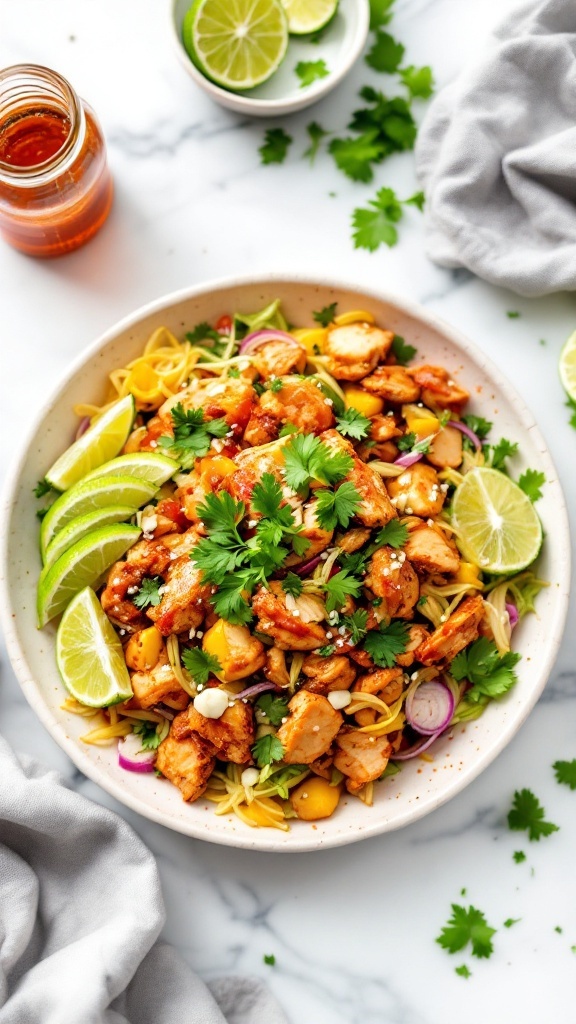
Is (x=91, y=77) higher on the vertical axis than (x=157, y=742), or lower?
higher

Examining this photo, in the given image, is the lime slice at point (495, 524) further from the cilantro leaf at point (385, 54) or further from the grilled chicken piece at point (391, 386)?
the cilantro leaf at point (385, 54)

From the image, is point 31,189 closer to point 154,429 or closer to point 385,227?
point 154,429

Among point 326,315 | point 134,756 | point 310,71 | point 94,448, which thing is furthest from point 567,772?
point 310,71

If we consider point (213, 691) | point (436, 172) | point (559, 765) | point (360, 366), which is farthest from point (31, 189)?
point (559, 765)

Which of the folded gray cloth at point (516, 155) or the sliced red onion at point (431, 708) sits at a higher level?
the folded gray cloth at point (516, 155)

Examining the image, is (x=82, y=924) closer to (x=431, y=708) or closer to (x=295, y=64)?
(x=431, y=708)

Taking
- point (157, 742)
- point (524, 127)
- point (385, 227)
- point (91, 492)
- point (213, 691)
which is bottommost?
point (157, 742)

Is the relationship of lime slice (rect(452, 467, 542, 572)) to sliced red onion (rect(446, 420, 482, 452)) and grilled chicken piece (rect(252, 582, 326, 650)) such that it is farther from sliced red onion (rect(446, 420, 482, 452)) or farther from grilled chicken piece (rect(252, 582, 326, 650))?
grilled chicken piece (rect(252, 582, 326, 650))

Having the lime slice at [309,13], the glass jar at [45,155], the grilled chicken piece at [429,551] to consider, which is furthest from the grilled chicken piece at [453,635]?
the lime slice at [309,13]
